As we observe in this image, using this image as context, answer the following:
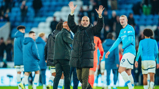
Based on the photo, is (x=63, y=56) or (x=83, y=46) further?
(x=63, y=56)

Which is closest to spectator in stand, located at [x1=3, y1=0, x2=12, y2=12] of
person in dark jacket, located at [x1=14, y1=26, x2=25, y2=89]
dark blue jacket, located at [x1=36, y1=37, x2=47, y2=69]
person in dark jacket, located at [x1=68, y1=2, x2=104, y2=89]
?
dark blue jacket, located at [x1=36, y1=37, x2=47, y2=69]

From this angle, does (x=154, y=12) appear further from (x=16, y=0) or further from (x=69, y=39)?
(x=69, y=39)

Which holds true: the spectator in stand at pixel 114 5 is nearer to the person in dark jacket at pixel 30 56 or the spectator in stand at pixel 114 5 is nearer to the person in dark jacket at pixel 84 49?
the person in dark jacket at pixel 30 56

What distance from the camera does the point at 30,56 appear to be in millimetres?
8641

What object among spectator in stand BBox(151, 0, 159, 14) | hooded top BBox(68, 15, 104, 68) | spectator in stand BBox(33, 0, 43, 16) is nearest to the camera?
hooded top BBox(68, 15, 104, 68)

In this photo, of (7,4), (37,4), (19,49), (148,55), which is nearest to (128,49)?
(148,55)

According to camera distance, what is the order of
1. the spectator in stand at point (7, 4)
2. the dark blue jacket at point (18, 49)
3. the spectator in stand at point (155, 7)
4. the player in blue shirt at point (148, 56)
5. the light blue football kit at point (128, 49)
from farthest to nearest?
the spectator in stand at point (7, 4)
the spectator in stand at point (155, 7)
the dark blue jacket at point (18, 49)
the player in blue shirt at point (148, 56)
the light blue football kit at point (128, 49)

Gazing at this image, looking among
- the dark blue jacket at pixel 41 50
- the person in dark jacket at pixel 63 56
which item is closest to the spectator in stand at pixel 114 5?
the dark blue jacket at pixel 41 50

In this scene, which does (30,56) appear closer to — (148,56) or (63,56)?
(63,56)

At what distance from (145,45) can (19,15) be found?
14.3m

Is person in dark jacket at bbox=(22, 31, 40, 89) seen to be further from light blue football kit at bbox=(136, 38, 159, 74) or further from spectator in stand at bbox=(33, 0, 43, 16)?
spectator in stand at bbox=(33, 0, 43, 16)

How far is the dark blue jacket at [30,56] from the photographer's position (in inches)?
338

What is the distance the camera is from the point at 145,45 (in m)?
8.78

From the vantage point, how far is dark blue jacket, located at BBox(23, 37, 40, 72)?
8594 millimetres
